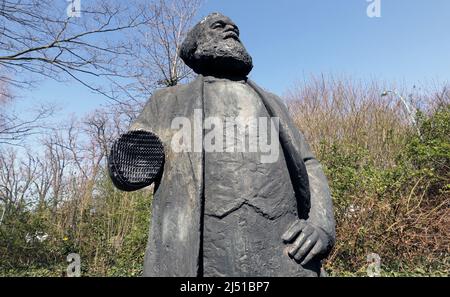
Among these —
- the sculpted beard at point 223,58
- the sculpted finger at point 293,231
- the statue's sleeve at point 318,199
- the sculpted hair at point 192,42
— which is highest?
the sculpted hair at point 192,42

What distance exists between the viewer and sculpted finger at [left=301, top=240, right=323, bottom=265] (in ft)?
5.98

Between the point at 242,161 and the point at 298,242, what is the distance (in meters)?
0.50

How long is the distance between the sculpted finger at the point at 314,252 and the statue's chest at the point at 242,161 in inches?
8.6

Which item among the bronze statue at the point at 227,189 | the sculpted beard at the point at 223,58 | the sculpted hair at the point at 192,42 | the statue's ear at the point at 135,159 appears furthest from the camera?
the sculpted hair at the point at 192,42

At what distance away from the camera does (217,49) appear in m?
2.16

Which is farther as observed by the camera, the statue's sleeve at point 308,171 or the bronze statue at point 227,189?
the statue's sleeve at point 308,171

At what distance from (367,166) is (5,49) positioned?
8.32 meters

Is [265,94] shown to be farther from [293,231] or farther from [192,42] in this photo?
[293,231]

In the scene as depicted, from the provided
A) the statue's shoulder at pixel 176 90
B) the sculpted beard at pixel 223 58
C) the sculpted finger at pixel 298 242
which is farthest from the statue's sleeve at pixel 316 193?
the statue's shoulder at pixel 176 90

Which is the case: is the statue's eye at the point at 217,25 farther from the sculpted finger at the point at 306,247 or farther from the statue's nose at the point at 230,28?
the sculpted finger at the point at 306,247

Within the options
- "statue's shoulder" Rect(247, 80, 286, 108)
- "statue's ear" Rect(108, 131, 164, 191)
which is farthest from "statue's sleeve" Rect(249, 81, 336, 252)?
"statue's ear" Rect(108, 131, 164, 191)

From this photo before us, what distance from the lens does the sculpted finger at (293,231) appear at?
1.85 meters
